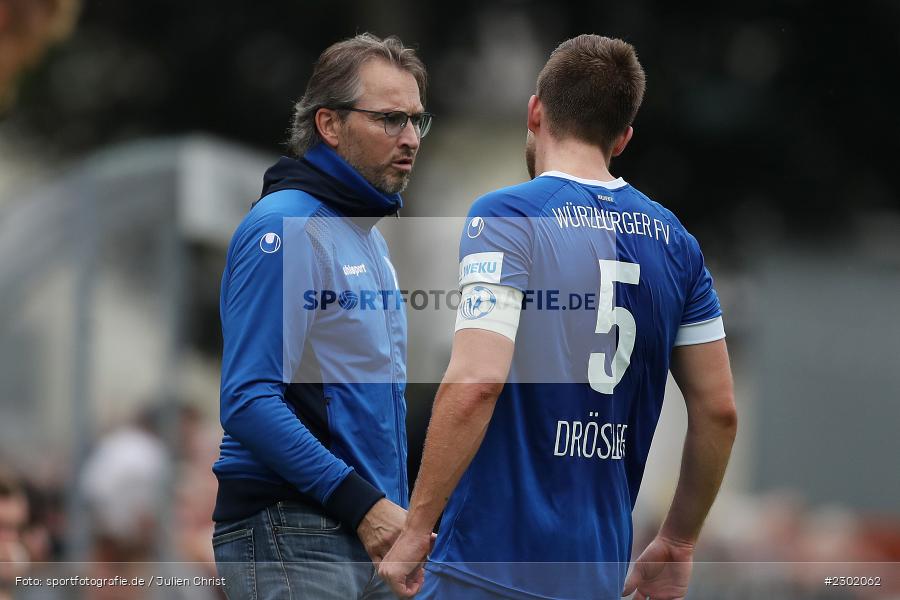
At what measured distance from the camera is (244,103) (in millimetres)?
11141

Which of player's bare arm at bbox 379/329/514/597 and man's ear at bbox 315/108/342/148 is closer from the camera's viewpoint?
player's bare arm at bbox 379/329/514/597

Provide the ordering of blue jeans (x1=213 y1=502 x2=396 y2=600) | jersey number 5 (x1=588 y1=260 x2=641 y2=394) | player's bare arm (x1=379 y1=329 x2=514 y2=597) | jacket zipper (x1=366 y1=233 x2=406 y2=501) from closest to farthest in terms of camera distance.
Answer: player's bare arm (x1=379 y1=329 x2=514 y2=597), jersey number 5 (x1=588 y1=260 x2=641 y2=394), blue jeans (x1=213 y1=502 x2=396 y2=600), jacket zipper (x1=366 y1=233 x2=406 y2=501)

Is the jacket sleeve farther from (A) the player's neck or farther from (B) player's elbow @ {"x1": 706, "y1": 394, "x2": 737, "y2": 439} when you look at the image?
(B) player's elbow @ {"x1": 706, "y1": 394, "x2": 737, "y2": 439}

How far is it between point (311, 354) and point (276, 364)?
124 mm

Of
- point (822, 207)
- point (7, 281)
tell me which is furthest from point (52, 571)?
point (822, 207)

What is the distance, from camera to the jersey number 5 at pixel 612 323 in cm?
354

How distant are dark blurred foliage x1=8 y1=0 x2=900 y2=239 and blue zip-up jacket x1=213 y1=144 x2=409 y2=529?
285 inches

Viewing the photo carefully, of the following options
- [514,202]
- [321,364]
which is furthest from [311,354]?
[514,202]

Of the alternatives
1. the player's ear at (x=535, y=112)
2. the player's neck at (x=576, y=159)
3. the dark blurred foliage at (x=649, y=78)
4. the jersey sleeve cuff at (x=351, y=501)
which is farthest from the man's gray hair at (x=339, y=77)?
the dark blurred foliage at (x=649, y=78)

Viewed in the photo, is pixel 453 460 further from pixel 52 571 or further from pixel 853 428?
pixel 853 428

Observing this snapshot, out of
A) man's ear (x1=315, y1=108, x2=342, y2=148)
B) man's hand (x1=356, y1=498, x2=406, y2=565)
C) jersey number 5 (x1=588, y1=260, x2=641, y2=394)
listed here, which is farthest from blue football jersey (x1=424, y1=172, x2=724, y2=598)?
man's ear (x1=315, y1=108, x2=342, y2=148)

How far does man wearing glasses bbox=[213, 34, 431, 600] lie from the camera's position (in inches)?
143

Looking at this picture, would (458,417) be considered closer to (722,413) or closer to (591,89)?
(722,413)

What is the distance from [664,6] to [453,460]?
896 centimetres
